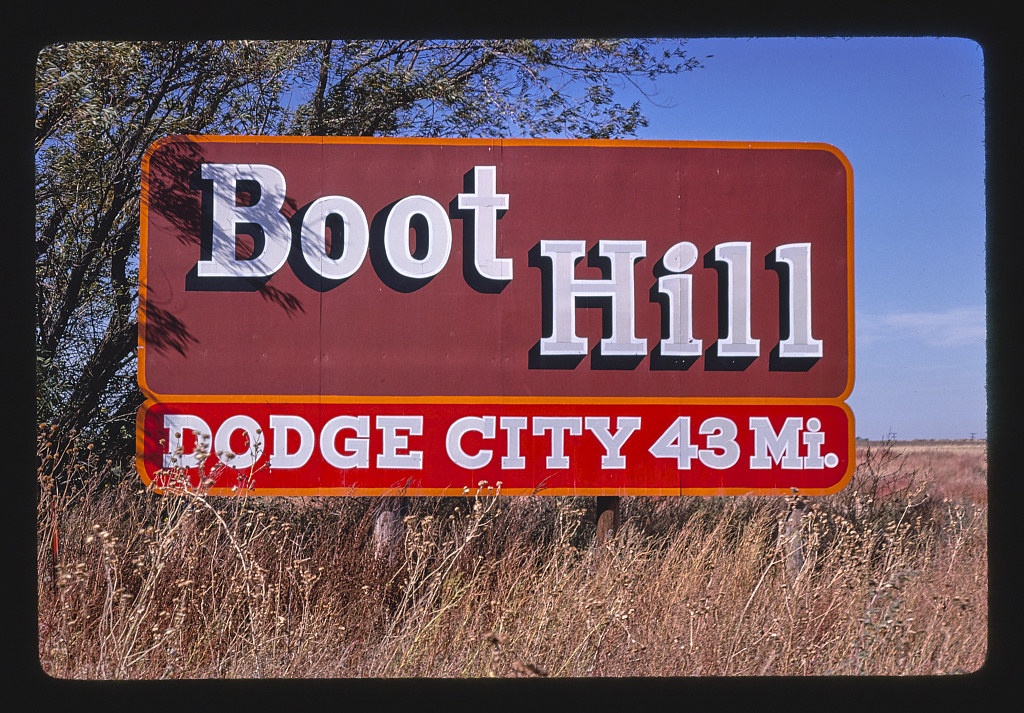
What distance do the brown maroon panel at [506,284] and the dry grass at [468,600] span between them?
0.80m

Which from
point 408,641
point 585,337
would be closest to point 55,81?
point 585,337

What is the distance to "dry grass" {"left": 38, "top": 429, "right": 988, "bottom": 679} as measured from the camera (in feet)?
13.4

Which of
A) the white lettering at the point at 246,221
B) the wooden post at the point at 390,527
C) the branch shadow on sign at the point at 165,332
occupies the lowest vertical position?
the wooden post at the point at 390,527

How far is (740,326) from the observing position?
193 inches

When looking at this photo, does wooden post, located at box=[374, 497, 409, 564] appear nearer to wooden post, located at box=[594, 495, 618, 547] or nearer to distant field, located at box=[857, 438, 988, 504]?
wooden post, located at box=[594, 495, 618, 547]

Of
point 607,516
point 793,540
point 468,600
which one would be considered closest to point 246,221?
point 468,600

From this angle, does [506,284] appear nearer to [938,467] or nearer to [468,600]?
[468,600]

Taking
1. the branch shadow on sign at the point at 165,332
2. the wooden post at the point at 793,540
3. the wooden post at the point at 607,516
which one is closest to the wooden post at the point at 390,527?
the wooden post at the point at 607,516

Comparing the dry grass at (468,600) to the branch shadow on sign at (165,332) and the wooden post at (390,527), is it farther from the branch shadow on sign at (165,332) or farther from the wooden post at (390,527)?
the branch shadow on sign at (165,332)

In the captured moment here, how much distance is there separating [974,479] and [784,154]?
3.46 metres

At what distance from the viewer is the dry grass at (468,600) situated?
4.07m

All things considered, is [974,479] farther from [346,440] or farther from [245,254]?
[245,254]

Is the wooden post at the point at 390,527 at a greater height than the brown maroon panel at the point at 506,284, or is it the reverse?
the brown maroon panel at the point at 506,284

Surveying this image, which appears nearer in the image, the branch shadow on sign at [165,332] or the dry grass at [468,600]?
A: the dry grass at [468,600]
